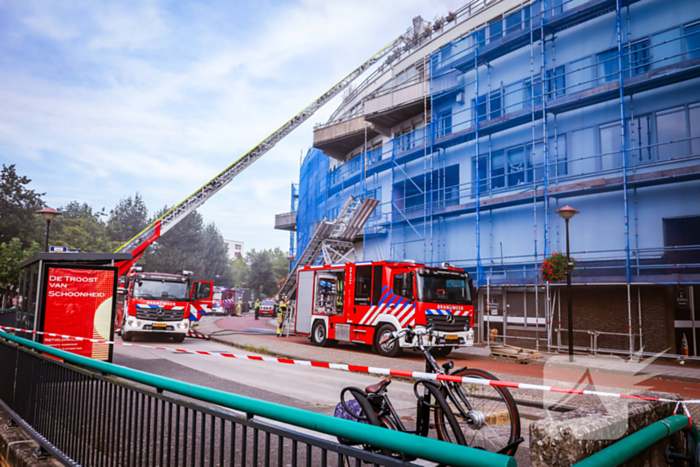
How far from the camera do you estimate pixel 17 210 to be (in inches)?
1916

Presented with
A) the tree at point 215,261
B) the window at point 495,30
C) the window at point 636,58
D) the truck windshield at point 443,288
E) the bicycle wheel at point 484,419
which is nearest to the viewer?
the bicycle wheel at point 484,419

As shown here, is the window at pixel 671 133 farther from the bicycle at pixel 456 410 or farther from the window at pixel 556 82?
the bicycle at pixel 456 410

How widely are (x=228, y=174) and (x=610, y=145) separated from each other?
72.2 ft

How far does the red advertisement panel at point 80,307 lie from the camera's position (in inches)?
336

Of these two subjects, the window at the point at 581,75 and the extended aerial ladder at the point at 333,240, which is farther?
the extended aerial ladder at the point at 333,240

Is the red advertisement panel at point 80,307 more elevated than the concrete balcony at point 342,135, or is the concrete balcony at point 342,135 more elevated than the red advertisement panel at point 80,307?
the concrete balcony at point 342,135

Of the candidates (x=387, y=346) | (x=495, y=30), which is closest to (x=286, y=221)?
(x=495, y=30)

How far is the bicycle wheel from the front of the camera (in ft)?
14.1

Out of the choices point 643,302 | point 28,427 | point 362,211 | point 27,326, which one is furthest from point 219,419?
point 362,211

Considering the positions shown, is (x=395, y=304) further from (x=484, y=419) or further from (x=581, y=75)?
(x=581, y=75)

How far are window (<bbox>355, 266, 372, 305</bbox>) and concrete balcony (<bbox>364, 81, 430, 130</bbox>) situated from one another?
10945 mm

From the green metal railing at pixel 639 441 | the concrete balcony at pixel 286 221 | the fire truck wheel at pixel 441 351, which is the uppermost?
the concrete balcony at pixel 286 221

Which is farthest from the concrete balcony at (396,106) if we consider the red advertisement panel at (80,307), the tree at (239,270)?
the tree at (239,270)

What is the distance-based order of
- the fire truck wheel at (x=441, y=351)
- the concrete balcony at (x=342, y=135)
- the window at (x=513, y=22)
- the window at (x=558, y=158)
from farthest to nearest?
the concrete balcony at (x=342, y=135) < the window at (x=513, y=22) < the window at (x=558, y=158) < the fire truck wheel at (x=441, y=351)
